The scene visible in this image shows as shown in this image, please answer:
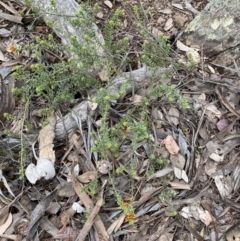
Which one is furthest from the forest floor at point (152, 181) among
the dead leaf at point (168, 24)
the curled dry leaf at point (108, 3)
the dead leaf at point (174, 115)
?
the curled dry leaf at point (108, 3)

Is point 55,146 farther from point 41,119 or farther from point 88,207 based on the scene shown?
point 88,207

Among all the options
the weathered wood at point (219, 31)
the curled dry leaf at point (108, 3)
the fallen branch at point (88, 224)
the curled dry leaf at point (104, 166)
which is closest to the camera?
the fallen branch at point (88, 224)

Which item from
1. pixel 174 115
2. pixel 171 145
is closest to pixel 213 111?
pixel 174 115

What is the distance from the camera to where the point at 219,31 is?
2381 millimetres

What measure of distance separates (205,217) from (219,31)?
1.03m

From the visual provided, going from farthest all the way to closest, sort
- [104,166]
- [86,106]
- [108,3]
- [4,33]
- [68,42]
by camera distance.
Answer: [108,3], [4,33], [68,42], [86,106], [104,166]

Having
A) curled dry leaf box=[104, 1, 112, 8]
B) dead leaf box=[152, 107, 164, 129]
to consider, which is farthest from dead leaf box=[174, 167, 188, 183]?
curled dry leaf box=[104, 1, 112, 8]

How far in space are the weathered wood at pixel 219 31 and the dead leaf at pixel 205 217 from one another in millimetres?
870

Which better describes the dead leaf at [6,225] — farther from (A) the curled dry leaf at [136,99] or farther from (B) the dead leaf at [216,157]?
(B) the dead leaf at [216,157]

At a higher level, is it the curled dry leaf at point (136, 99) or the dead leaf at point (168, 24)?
the dead leaf at point (168, 24)

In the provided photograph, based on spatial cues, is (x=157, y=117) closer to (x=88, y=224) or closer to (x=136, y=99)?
(x=136, y=99)

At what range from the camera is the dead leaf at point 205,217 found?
200 cm

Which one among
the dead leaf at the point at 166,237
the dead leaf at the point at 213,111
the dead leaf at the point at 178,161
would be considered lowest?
the dead leaf at the point at 166,237

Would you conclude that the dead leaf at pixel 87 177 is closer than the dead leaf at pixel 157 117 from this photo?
Yes
